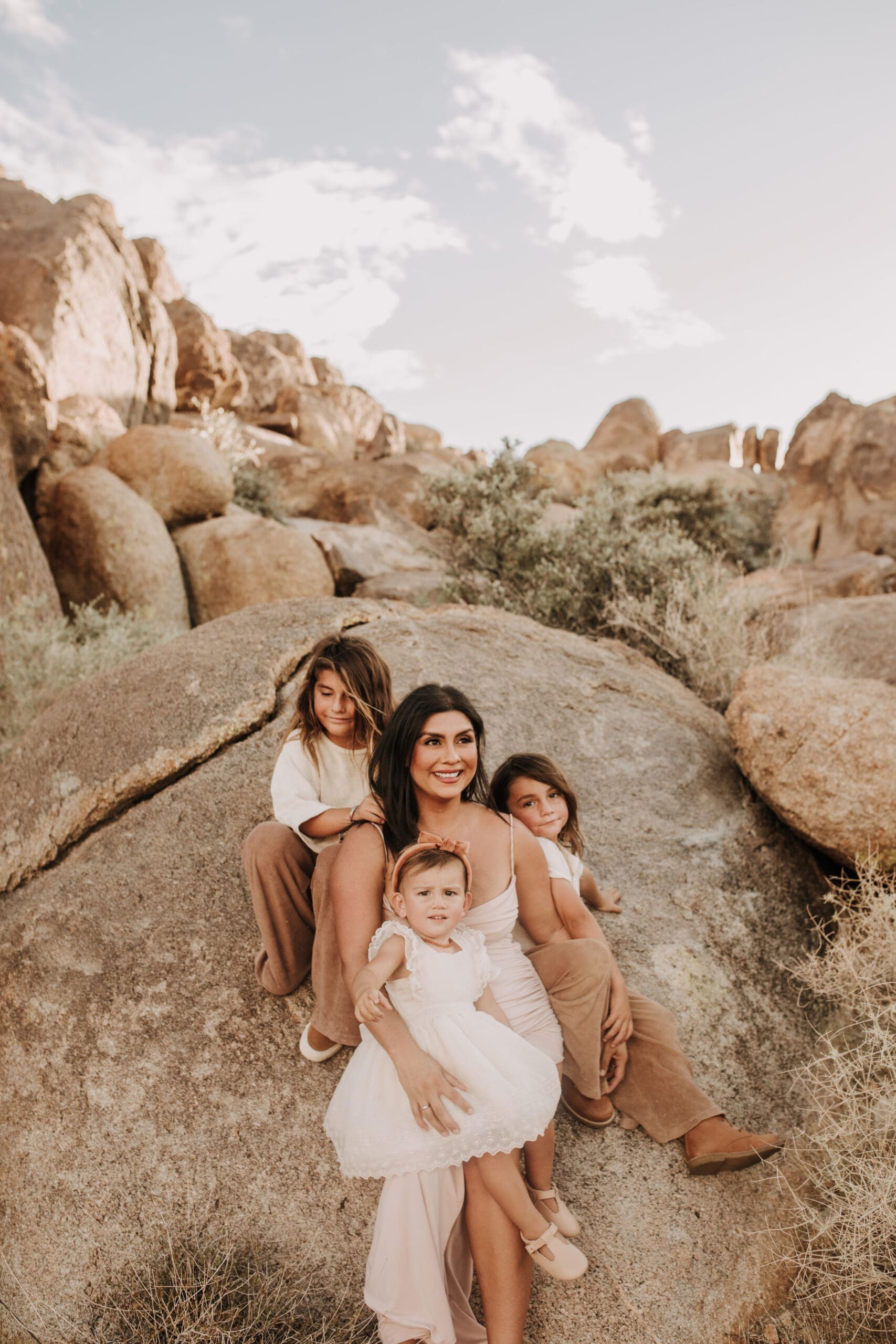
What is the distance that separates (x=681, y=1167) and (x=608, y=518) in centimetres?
714

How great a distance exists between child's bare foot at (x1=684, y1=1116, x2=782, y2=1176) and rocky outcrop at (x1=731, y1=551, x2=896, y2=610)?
7.16m

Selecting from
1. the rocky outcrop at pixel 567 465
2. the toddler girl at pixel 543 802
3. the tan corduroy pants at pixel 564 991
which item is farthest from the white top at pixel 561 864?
the rocky outcrop at pixel 567 465

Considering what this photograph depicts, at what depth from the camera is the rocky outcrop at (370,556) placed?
10.1m

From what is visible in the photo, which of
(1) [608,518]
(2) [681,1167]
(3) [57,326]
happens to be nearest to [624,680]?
(2) [681,1167]

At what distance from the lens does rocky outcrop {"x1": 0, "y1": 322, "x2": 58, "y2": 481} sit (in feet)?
27.1

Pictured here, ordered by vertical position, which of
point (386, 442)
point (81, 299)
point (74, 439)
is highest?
point (81, 299)

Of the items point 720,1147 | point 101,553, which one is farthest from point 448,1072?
point 101,553

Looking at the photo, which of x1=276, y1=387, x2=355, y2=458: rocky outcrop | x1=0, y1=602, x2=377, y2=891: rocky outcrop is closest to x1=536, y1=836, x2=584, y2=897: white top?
x1=0, y1=602, x2=377, y2=891: rocky outcrop

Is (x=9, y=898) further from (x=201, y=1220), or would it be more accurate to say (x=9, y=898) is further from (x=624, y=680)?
(x=624, y=680)

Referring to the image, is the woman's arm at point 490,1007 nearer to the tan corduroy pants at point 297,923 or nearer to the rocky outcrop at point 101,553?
the tan corduroy pants at point 297,923

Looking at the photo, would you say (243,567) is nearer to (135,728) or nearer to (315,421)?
(135,728)

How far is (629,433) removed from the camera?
97.2 feet

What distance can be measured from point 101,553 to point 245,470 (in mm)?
5925

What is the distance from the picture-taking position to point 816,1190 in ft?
9.47
